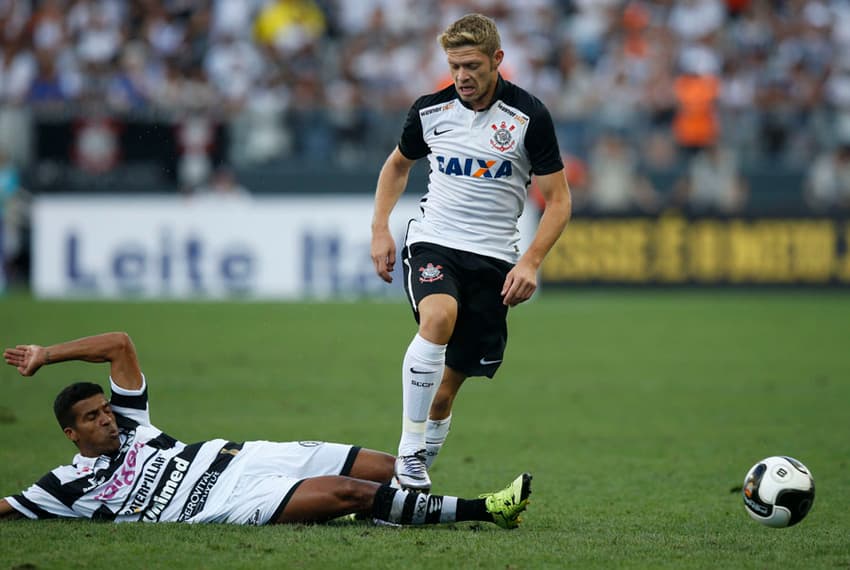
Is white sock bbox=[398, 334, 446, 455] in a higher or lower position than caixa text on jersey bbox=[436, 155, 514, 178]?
lower

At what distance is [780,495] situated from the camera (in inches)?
243

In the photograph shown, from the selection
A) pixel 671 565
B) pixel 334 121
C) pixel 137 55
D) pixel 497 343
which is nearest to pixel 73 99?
pixel 137 55

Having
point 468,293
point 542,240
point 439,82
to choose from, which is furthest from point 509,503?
point 439,82

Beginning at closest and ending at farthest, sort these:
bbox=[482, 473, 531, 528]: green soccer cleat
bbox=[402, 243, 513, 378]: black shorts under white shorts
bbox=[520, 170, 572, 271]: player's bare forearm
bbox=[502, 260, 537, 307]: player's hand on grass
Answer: bbox=[482, 473, 531, 528]: green soccer cleat → bbox=[502, 260, 537, 307]: player's hand on grass → bbox=[520, 170, 572, 271]: player's bare forearm → bbox=[402, 243, 513, 378]: black shorts under white shorts

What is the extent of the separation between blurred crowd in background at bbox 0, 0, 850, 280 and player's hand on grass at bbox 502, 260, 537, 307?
14.4 m

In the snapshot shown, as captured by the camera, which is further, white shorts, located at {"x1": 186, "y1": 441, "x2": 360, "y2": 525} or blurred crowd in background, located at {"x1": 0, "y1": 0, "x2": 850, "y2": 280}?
blurred crowd in background, located at {"x1": 0, "y1": 0, "x2": 850, "y2": 280}

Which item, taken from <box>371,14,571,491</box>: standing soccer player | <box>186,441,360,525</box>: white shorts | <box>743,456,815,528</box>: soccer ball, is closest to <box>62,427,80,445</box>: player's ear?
<box>186,441,360,525</box>: white shorts

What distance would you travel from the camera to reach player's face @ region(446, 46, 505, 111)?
6.61 m

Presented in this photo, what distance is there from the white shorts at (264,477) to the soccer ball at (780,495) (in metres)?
2.02

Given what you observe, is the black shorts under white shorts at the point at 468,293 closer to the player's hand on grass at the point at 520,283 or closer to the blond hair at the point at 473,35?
the player's hand on grass at the point at 520,283

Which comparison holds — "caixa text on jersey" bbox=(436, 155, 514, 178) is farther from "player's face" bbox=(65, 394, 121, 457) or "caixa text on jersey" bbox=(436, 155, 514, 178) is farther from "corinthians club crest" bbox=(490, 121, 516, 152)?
"player's face" bbox=(65, 394, 121, 457)

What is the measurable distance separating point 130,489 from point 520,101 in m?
2.80

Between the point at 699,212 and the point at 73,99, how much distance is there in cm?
1060

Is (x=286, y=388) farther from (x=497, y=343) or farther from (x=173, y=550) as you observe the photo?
(x=173, y=550)
